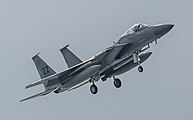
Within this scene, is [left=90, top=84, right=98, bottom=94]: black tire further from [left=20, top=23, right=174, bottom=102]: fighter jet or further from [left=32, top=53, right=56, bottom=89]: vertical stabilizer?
[left=32, top=53, right=56, bottom=89]: vertical stabilizer

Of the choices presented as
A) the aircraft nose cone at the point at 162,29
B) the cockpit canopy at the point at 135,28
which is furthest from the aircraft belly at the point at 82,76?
the aircraft nose cone at the point at 162,29

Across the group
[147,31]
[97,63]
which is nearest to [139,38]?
[147,31]

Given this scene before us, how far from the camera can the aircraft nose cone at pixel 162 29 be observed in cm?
4394

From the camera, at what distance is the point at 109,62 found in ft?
152

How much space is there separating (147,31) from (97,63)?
423 cm

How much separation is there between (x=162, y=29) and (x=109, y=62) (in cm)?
438

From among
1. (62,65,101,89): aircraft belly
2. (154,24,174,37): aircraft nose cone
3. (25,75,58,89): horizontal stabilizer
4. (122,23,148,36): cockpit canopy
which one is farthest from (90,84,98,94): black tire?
(154,24,174,37): aircraft nose cone

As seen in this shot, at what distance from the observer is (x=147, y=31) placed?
44.7 m

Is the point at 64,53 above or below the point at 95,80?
above

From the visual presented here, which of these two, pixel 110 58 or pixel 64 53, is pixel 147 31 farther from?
pixel 64 53

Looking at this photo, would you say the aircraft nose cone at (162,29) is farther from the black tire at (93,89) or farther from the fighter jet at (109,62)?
the black tire at (93,89)

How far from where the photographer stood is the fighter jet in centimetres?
4481

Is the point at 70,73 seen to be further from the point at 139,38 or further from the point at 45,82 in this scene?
the point at 139,38

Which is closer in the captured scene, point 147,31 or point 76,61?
point 147,31
